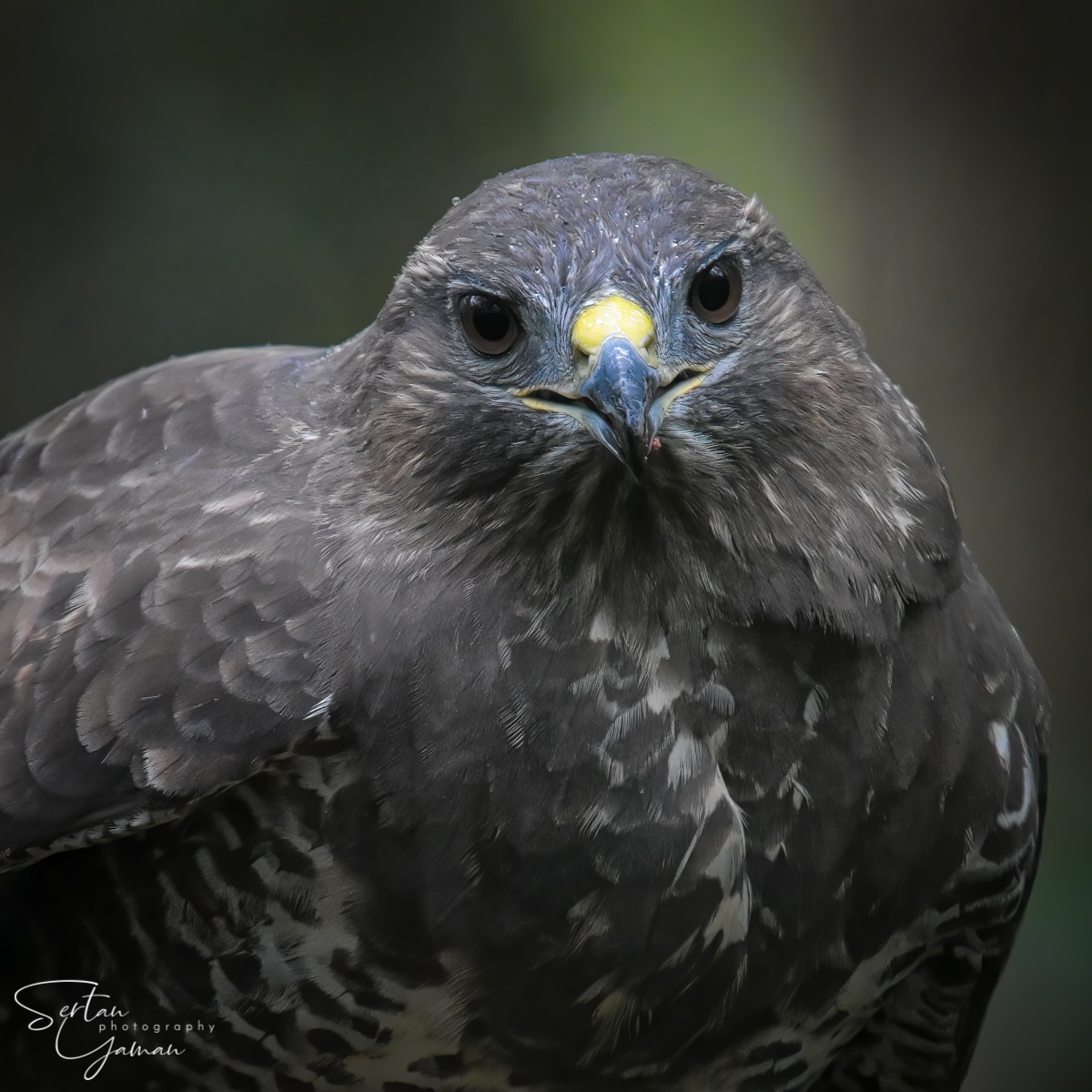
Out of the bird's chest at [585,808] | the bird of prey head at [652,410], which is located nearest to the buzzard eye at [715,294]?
the bird of prey head at [652,410]

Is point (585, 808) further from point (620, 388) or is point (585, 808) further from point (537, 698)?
point (620, 388)

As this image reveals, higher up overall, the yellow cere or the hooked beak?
the yellow cere

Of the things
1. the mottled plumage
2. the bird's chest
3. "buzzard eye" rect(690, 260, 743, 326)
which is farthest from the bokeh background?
the bird's chest

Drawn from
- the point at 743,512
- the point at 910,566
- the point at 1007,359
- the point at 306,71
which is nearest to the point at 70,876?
the point at 743,512

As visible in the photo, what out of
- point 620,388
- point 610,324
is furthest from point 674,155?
Result: point 620,388

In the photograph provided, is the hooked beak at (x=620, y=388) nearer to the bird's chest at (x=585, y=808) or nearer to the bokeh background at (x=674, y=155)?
the bird's chest at (x=585, y=808)

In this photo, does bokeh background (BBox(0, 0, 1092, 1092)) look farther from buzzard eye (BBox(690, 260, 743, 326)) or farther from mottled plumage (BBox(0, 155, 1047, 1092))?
buzzard eye (BBox(690, 260, 743, 326))
